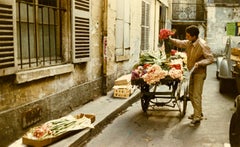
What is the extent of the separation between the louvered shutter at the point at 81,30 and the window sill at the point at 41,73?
16.1 inches

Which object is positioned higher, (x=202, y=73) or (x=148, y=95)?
(x=202, y=73)

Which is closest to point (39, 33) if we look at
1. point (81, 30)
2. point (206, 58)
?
point (81, 30)

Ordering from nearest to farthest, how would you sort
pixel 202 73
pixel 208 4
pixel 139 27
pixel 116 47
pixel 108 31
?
pixel 202 73
pixel 108 31
pixel 116 47
pixel 139 27
pixel 208 4

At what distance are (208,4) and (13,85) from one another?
2180cm

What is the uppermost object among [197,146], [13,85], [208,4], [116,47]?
[208,4]

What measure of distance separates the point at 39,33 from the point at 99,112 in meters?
2.23

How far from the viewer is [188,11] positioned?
28781 mm

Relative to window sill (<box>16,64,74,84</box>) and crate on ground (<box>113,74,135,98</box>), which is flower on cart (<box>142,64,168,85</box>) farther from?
crate on ground (<box>113,74,135,98</box>)

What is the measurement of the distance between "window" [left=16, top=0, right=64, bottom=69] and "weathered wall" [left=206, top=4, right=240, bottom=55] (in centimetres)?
1941

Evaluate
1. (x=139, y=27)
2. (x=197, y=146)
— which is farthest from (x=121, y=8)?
(x=197, y=146)

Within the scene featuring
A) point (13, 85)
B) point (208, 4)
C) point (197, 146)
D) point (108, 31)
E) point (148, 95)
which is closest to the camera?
point (13, 85)

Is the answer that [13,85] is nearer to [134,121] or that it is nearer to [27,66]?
[27,66]

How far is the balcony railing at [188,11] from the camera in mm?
28766

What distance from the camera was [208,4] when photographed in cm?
2467
